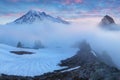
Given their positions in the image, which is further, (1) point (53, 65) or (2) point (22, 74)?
(1) point (53, 65)

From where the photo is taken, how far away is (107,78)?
37281 mm

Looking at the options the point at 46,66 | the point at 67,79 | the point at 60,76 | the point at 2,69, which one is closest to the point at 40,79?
the point at 60,76

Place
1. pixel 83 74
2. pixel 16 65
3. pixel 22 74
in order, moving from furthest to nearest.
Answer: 1. pixel 16 65
2. pixel 22 74
3. pixel 83 74

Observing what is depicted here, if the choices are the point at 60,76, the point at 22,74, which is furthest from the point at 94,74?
the point at 22,74

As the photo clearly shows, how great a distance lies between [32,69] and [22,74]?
567 centimetres

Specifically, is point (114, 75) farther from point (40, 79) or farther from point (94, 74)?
point (40, 79)

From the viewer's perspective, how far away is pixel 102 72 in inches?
1578

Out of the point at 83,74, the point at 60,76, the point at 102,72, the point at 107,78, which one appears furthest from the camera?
the point at 60,76

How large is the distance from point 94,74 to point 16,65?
3344cm

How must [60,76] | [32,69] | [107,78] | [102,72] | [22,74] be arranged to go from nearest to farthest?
1. [107,78]
2. [102,72]
3. [60,76]
4. [22,74]
5. [32,69]

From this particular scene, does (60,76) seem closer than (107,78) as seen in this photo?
No

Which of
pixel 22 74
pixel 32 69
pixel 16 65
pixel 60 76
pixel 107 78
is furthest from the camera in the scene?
pixel 16 65

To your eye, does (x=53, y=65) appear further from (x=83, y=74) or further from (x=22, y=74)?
(x=83, y=74)

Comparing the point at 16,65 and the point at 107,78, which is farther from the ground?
the point at 16,65
